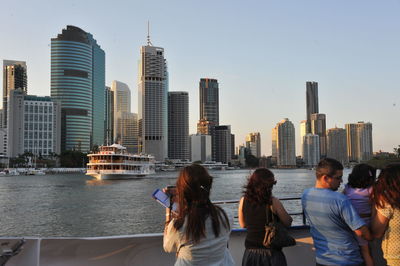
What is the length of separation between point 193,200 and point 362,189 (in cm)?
185

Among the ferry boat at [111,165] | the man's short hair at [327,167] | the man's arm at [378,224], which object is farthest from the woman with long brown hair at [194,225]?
the ferry boat at [111,165]

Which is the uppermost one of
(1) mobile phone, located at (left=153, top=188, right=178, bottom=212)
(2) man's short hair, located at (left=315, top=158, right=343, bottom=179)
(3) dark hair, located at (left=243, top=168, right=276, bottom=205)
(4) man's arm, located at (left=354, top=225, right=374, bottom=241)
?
(2) man's short hair, located at (left=315, top=158, right=343, bottom=179)

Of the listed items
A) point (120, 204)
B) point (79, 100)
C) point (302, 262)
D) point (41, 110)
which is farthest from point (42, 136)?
point (302, 262)

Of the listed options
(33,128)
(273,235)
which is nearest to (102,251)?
(273,235)

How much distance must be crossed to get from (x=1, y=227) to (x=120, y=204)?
10.4m

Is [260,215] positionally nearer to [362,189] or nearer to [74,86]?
[362,189]

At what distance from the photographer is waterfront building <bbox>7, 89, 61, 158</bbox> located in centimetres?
15562

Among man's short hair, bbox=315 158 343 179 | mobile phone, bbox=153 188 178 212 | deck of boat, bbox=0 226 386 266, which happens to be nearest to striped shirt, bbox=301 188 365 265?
man's short hair, bbox=315 158 343 179

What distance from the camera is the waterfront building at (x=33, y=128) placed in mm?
155625

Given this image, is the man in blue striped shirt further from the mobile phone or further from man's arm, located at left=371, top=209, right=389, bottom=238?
the mobile phone

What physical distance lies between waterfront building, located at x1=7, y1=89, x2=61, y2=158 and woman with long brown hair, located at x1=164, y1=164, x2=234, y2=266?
541ft

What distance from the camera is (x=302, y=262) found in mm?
4883

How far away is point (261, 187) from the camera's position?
10.9ft

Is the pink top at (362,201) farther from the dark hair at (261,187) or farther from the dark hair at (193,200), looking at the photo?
the dark hair at (193,200)
